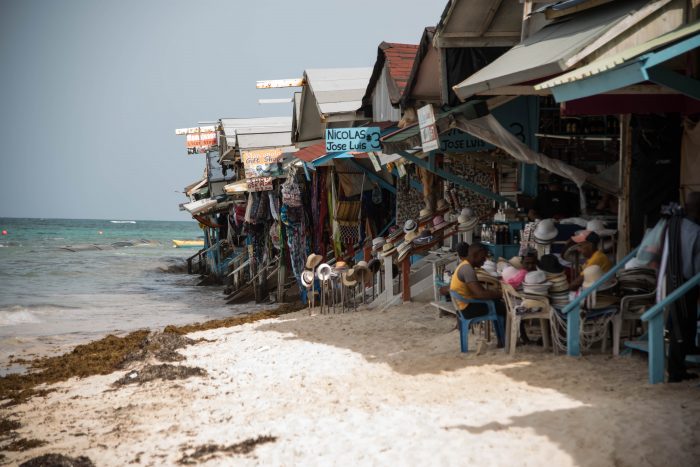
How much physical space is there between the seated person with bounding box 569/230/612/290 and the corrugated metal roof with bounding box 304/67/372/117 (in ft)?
30.9

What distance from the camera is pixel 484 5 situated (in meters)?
9.57

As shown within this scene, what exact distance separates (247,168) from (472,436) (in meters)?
16.2

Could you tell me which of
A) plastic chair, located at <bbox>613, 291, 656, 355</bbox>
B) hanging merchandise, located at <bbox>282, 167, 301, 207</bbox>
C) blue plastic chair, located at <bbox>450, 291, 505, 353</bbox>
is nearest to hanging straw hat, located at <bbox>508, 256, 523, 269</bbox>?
blue plastic chair, located at <bbox>450, 291, 505, 353</bbox>

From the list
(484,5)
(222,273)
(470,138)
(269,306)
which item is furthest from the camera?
(222,273)

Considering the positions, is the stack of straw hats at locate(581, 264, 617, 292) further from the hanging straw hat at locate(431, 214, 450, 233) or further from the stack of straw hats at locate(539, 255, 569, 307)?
the hanging straw hat at locate(431, 214, 450, 233)

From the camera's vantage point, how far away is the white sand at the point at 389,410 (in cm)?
523

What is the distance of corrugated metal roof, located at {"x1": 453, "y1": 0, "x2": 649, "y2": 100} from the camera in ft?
21.8

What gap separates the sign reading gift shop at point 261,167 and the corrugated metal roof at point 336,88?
1824 millimetres

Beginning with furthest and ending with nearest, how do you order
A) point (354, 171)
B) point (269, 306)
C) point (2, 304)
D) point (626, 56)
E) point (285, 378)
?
point (2, 304)
point (269, 306)
point (354, 171)
point (285, 378)
point (626, 56)

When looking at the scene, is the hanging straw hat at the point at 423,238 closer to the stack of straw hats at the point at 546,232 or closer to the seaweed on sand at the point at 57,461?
the stack of straw hats at the point at 546,232

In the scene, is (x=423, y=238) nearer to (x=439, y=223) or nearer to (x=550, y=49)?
(x=439, y=223)

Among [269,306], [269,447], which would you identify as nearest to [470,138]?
[269,447]

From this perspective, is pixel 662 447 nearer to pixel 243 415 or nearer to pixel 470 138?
pixel 243 415

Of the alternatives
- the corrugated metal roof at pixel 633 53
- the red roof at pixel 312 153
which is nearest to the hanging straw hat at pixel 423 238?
the red roof at pixel 312 153
